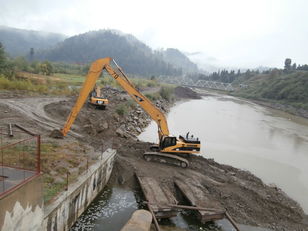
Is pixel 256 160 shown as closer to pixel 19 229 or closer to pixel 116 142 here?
pixel 116 142

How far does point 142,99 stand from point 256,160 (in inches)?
437

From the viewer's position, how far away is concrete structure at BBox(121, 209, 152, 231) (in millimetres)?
7395

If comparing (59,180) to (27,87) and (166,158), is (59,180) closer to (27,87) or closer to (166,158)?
(166,158)

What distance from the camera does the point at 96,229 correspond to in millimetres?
8961

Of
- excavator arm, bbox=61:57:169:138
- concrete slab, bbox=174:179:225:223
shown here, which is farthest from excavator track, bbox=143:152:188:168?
concrete slab, bbox=174:179:225:223

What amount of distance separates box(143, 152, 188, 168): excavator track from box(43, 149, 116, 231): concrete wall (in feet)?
8.67

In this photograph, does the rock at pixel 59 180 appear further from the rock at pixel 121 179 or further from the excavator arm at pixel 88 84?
the excavator arm at pixel 88 84

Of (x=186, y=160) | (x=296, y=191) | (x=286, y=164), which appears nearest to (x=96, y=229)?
(x=186, y=160)

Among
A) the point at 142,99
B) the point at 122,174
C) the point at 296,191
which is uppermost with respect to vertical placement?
the point at 142,99

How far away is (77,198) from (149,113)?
269 inches

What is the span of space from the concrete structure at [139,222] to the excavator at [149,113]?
6.05 meters

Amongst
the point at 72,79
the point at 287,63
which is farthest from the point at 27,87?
the point at 287,63

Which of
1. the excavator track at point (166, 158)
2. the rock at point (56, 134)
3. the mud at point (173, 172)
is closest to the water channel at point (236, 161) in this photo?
the mud at point (173, 172)

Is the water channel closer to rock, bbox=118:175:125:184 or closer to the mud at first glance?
rock, bbox=118:175:125:184
